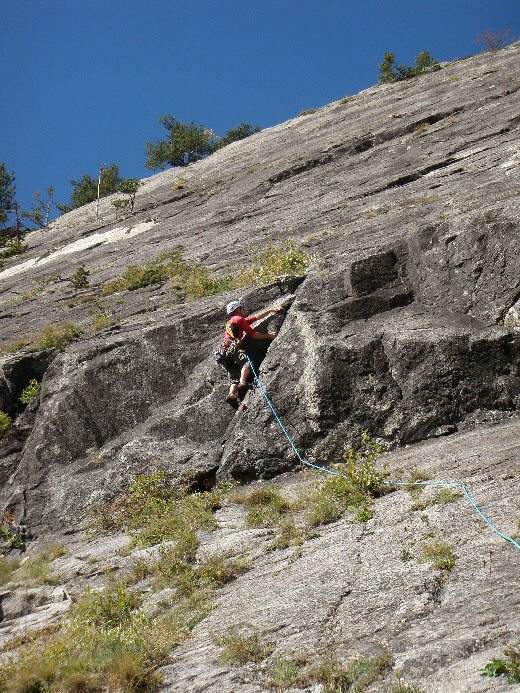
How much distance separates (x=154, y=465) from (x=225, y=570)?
4.16 meters

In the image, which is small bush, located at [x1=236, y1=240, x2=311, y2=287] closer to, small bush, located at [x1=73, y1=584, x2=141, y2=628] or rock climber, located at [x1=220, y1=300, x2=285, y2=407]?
rock climber, located at [x1=220, y1=300, x2=285, y2=407]

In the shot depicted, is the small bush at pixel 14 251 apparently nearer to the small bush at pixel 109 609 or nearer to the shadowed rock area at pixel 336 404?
the shadowed rock area at pixel 336 404

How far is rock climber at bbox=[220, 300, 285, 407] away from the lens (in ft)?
39.4

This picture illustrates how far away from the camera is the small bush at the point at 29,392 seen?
47.3ft

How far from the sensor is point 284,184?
2438cm

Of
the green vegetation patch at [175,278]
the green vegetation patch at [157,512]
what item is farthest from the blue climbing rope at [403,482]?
the green vegetation patch at [175,278]

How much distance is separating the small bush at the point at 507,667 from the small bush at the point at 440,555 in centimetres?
167

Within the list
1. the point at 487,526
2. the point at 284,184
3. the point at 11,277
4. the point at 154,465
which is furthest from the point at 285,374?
the point at 11,277

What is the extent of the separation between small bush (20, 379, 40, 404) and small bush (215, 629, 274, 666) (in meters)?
9.97

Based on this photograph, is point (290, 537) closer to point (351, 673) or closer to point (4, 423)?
point (351, 673)

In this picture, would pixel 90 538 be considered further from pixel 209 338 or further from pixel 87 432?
pixel 209 338

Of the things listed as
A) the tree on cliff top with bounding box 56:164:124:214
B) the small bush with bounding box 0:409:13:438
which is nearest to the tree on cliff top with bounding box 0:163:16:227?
the tree on cliff top with bounding box 56:164:124:214

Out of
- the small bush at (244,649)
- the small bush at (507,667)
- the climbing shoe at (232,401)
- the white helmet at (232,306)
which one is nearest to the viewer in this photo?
the small bush at (507,667)

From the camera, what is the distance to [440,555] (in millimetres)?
6137
